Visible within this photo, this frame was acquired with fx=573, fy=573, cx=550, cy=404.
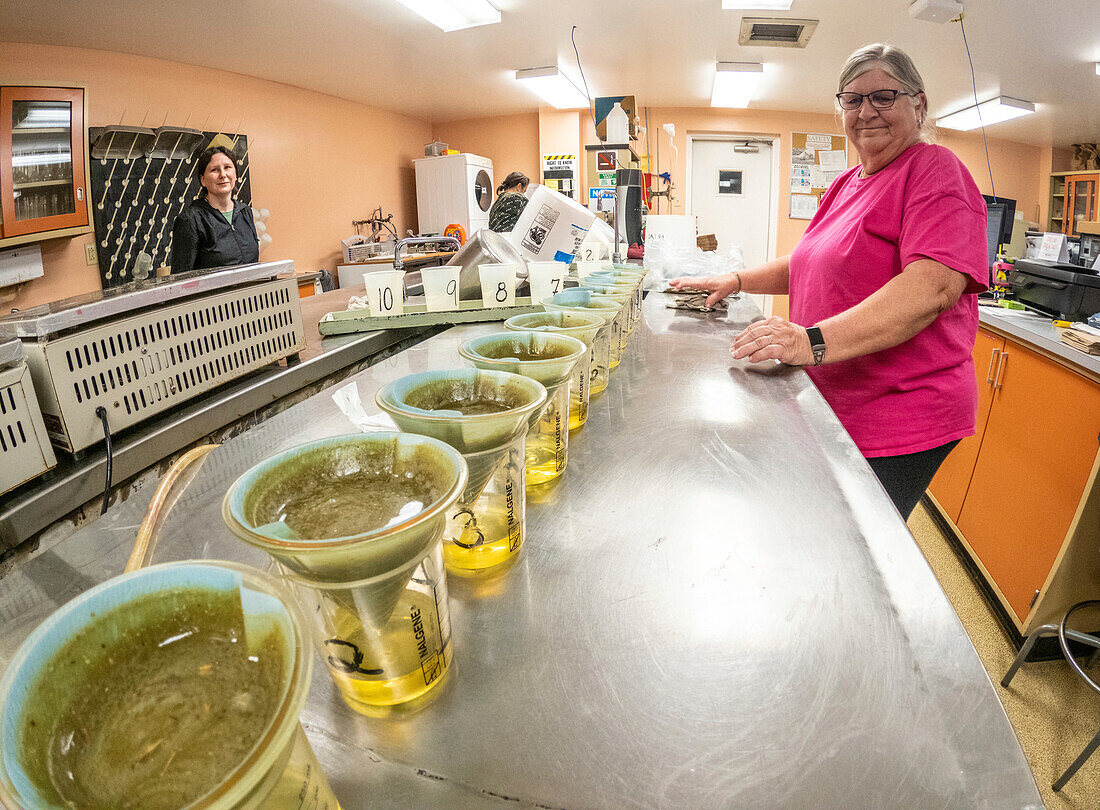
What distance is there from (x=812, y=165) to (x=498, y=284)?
27.2 feet

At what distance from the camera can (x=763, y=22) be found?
4.14m

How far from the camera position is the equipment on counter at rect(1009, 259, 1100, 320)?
2617 millimetres

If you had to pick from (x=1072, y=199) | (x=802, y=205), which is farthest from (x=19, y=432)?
(x=1072, y=199)

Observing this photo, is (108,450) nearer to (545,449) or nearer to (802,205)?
(545,449)

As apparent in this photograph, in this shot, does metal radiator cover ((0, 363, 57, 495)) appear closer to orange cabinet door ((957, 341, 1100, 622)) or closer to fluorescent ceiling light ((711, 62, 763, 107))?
orange cabinet door ((957, 341, 1100, 622))

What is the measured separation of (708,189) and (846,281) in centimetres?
788

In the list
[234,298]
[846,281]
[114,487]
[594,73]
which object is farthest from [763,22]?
[114,487]

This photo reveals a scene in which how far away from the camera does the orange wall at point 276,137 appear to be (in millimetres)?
4062

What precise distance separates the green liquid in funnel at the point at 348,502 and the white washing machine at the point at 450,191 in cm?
750

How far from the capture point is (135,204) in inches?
176

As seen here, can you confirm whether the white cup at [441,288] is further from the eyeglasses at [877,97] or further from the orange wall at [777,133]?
the orange wall at [777,133]

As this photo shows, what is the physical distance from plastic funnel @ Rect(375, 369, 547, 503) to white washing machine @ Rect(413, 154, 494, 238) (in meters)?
7.33

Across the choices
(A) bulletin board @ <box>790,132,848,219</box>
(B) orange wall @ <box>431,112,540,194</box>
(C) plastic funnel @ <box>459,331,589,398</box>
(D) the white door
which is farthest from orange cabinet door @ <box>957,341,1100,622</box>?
(B) orange wall @ <box>431,112,540,194</box>

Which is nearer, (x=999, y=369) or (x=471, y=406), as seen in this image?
(x=471, y=406)
